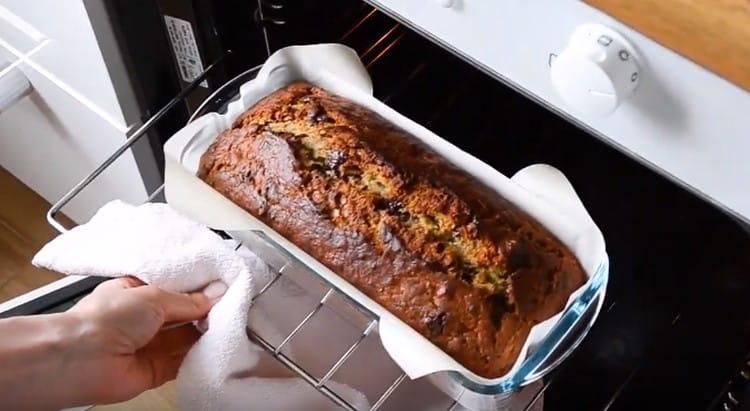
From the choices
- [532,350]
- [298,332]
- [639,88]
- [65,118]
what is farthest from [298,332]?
[65,118]

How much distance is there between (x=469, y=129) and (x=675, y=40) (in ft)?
1.35

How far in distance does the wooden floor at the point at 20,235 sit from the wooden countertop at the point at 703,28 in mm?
1079

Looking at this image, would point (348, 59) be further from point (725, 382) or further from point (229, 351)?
point (725, 382)

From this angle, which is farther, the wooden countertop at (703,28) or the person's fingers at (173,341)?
the person's fingers at (173,341)

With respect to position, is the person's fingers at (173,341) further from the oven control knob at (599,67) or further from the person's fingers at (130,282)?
the oven control knob at (599,67)

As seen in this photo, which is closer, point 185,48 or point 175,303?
point 175,303

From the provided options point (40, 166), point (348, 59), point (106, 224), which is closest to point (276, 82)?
point (348, 59)

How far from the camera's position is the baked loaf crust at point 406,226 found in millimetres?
700

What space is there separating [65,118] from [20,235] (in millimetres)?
398

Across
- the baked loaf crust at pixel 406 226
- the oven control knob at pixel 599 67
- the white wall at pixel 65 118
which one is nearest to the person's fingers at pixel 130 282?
the baked loaf crust at pixel 406 226

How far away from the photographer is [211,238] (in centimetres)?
82

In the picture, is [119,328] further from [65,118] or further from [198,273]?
[65,118]

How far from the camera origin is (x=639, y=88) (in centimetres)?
60

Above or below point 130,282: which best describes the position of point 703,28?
above
